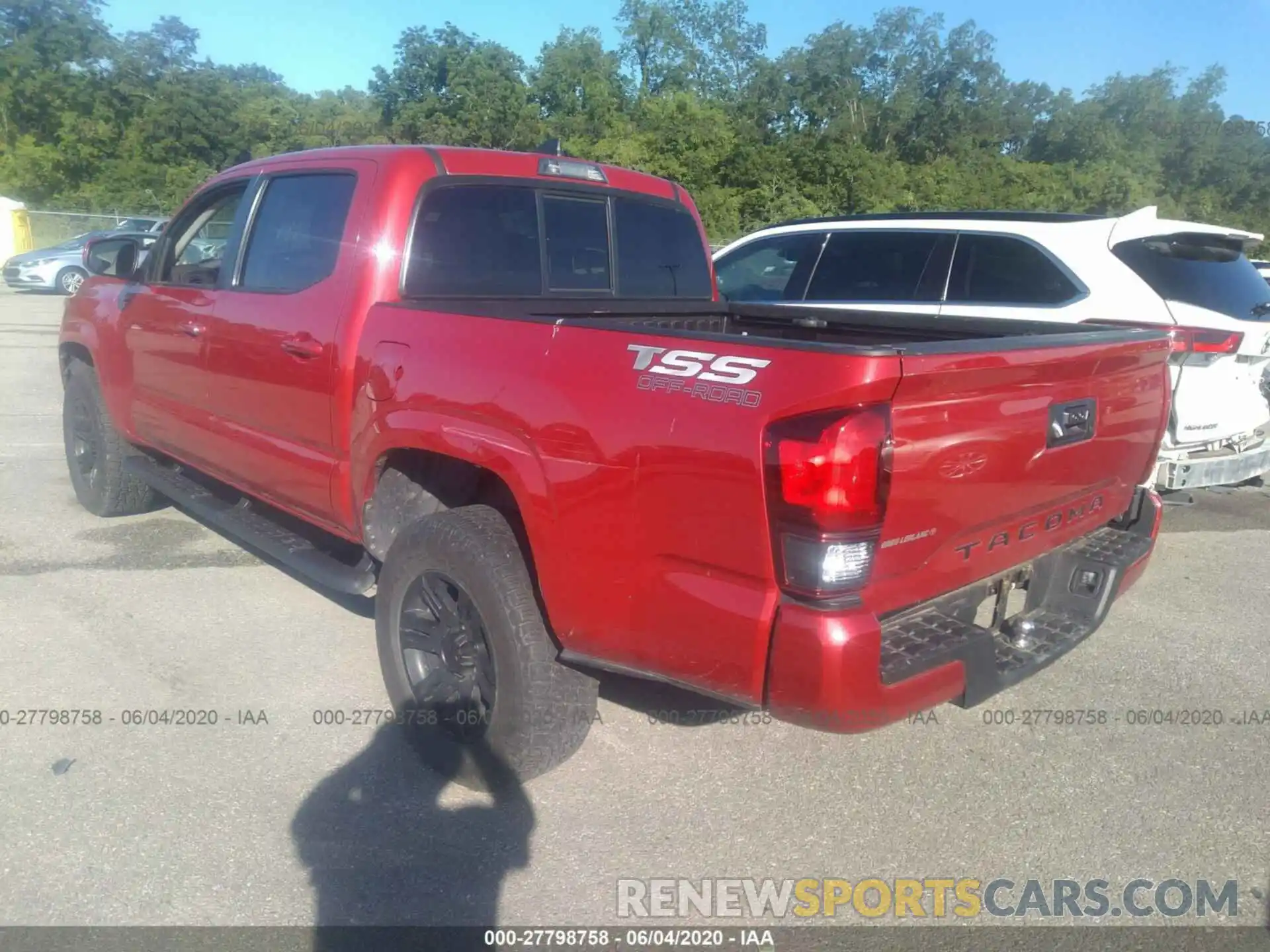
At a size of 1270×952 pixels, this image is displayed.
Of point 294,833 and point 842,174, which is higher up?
point 842,174

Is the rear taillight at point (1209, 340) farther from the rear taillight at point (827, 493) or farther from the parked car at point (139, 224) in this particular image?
the parked car at point (139, 224)

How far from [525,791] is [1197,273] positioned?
4702mm

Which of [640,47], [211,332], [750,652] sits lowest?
[750,652]

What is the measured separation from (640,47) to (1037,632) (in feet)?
179

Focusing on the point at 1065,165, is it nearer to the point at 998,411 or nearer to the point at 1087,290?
the point at 1087,290

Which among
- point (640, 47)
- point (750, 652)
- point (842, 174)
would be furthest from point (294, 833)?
point (640, 47)

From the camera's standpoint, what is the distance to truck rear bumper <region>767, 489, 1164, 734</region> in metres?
2.39

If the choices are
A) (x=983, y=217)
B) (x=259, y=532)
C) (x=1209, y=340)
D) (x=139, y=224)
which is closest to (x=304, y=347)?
(x=259, y=532)

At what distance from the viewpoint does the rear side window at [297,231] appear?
152 inches

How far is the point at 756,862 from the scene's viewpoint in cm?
301

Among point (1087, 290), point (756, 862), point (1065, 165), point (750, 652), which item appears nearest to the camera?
point (750, 652)

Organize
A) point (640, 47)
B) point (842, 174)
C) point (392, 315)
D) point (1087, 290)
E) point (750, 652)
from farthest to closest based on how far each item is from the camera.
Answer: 1. point (640, 47)
2. point (842, 174)
3. point (1087, 290)
4. point (392, 315)
5. point (750, 652)

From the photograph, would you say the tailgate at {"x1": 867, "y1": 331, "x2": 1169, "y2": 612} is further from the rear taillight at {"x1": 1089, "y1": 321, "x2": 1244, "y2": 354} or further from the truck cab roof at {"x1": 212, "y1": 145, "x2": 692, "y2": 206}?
the truck cab roof at {"x1": 212, "y1": 145, "x2": 692, "y2": 206}

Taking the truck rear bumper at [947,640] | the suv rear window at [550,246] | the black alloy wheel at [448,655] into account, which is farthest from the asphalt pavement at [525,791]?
the suv rear window at [550,246]
